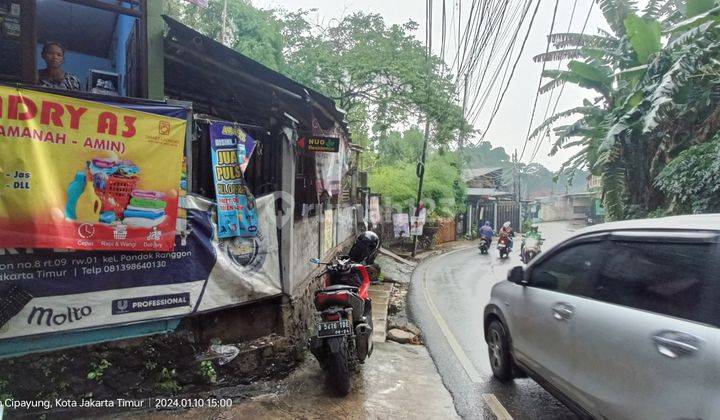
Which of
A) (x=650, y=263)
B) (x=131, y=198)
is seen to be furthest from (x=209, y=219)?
(x=650, y=263)

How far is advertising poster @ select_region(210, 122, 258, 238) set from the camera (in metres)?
4.12

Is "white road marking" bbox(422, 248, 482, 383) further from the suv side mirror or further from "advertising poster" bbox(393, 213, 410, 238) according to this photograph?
"advertising poster" bbox(393, 213, 410, 238)

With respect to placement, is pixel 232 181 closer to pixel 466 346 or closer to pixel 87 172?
pixel 87 172

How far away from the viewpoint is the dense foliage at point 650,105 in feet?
26.1

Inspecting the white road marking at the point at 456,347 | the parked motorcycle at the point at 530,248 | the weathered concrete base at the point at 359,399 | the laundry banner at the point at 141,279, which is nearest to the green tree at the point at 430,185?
the parked motorcycle at the point at 530,248

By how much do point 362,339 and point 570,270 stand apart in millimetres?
2109

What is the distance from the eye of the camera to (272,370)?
4.29 meters

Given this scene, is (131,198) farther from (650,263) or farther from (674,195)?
(674,195)

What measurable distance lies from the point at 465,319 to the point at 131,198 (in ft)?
19.3

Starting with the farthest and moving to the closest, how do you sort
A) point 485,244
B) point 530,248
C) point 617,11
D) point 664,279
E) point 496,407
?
point 485,244 < point 530,248 < point 617,11 < point 496,407 < point 664,279

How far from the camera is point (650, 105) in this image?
8.84 metres

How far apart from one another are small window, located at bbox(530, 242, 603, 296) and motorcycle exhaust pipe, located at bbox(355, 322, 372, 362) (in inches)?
66.5

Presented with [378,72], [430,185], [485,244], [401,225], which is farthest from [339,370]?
[430,185]

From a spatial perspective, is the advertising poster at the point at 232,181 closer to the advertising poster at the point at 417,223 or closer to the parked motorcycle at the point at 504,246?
the advertising poster at the point at 417,223
